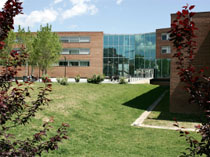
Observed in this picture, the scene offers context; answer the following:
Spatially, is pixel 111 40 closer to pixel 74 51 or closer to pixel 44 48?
pixel 74 51

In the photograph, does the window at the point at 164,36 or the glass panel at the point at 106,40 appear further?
the glass panel at the point at 106,40

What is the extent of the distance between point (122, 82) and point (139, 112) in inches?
667

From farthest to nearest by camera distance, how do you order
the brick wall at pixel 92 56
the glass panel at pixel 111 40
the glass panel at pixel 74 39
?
the glass panel at pixel 111 40
the glass panel at pixel 74 39
the brick wall at pixel 92 56

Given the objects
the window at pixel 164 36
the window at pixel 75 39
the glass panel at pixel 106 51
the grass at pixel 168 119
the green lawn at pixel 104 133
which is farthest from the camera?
the glass panel at pixel 106 51

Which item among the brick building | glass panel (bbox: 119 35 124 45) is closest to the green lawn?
the brick building

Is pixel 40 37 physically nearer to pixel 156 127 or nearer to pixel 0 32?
pixel 156 127

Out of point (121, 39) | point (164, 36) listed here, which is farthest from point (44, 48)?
point (121, 39)

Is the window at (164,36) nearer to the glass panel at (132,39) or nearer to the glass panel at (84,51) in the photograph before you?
the glass panel at (132,39)

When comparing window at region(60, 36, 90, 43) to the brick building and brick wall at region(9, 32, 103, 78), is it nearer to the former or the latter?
brick wall at region(9, 32, 103, 78)

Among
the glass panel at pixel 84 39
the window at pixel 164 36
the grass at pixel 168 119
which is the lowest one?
the grass at pixel 168 119

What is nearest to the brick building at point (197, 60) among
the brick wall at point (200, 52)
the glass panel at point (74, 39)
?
the brick wall at point (200, 52)

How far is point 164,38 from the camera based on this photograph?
43.1 m

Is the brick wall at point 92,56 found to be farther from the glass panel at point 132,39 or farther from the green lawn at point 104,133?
the green lawn at point 104,133

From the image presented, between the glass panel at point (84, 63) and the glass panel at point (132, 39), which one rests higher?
the glass panel at point (132, 39)
